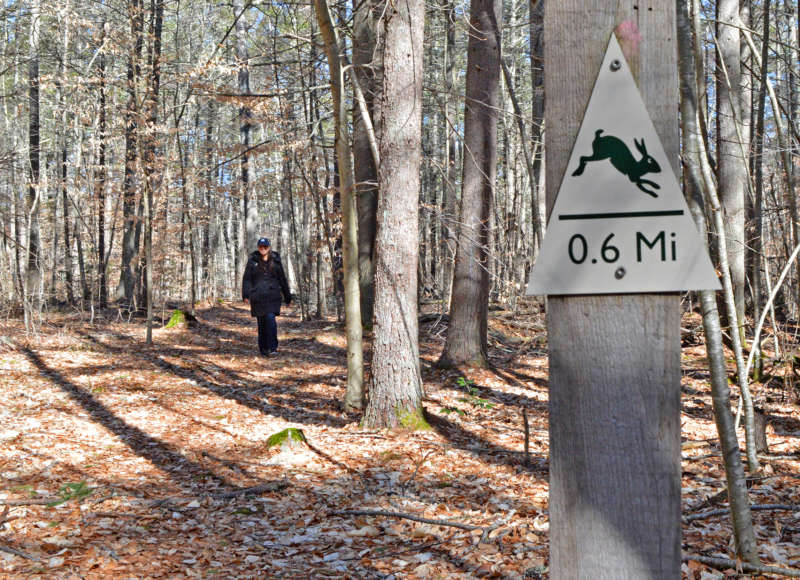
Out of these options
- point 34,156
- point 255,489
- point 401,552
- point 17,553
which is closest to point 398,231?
point 255,489

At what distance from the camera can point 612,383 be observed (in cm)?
159

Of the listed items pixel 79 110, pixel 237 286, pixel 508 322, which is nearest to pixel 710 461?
pixel 508 322

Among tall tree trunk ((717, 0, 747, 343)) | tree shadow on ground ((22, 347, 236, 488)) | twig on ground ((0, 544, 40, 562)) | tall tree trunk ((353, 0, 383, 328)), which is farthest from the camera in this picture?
tall tree trunk ((353, 0, 383, 328))

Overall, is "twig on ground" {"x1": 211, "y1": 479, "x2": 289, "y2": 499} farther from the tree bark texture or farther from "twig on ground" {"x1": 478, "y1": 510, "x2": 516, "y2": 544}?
the tree bark texture

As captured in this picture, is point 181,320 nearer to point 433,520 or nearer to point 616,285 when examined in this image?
point 433,520

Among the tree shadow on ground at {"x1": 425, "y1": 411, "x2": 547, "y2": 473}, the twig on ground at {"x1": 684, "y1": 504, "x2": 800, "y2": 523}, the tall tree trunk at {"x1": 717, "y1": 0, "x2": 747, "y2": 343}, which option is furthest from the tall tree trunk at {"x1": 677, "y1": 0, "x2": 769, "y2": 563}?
the tall tree trunk at {"x1": 717, "y1": 0, "x2": 747, "y2": 343}

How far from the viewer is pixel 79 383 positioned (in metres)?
8.45

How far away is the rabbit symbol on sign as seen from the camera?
61.6 inches

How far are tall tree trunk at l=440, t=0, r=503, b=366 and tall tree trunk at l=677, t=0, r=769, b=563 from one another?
5705mm

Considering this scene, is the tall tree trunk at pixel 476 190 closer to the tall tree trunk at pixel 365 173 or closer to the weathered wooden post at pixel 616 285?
the tall tree trunk at pixel 365 173

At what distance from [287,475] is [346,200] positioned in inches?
110

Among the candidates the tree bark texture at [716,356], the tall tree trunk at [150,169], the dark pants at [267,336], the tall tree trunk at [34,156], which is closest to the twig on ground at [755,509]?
the tree bark texture at [716,356]

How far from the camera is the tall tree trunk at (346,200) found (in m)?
6.27

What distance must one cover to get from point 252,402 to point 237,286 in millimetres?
25392
